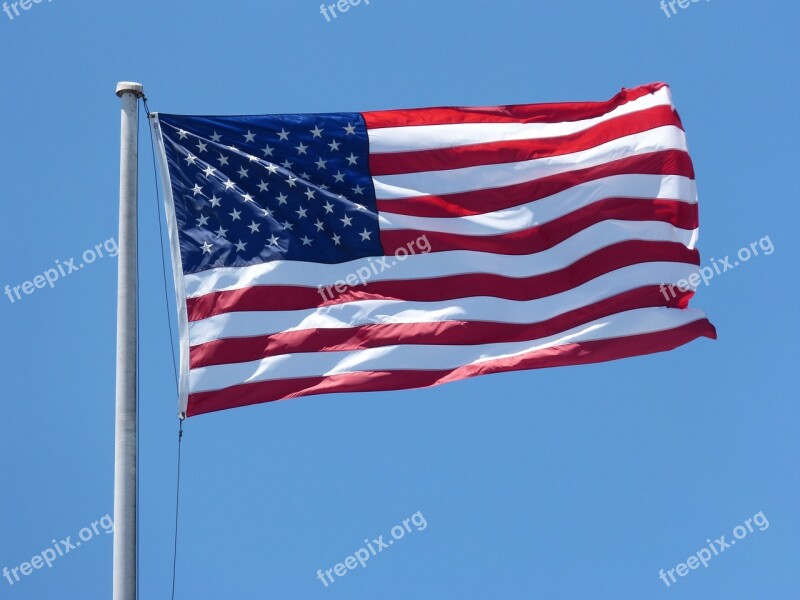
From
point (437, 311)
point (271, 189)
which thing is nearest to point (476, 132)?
point (437, 311)

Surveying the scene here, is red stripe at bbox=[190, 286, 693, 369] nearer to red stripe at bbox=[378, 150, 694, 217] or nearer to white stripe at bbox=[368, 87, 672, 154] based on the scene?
red stripe at bbox=[378, 150, 694, 217]

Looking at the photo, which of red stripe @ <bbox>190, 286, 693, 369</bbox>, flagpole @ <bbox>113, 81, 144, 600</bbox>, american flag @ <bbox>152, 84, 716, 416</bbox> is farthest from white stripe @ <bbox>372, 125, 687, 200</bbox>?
flagpole @ <bbox>113, 81, 144, 600</bbox>

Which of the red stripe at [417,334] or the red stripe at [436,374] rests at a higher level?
the red stripe at [417,334]

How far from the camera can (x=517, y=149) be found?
18250mm

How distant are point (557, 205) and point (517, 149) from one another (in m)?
0.91

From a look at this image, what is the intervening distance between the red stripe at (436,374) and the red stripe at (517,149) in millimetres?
2697

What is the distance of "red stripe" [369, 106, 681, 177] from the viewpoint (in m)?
17.9

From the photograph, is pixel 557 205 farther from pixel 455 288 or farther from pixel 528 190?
pixel 455 288

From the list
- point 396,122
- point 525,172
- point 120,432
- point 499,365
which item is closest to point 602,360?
point 499,365

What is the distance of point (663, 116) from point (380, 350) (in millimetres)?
5222

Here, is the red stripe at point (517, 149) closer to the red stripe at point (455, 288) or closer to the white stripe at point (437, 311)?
the red stripe at point (455, 288)

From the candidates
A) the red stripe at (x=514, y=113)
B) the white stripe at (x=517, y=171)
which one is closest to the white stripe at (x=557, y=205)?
the white stripe at (x=517, y=171)

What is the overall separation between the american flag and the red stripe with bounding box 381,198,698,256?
0.02 m

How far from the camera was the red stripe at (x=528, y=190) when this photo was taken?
17.8 metres
